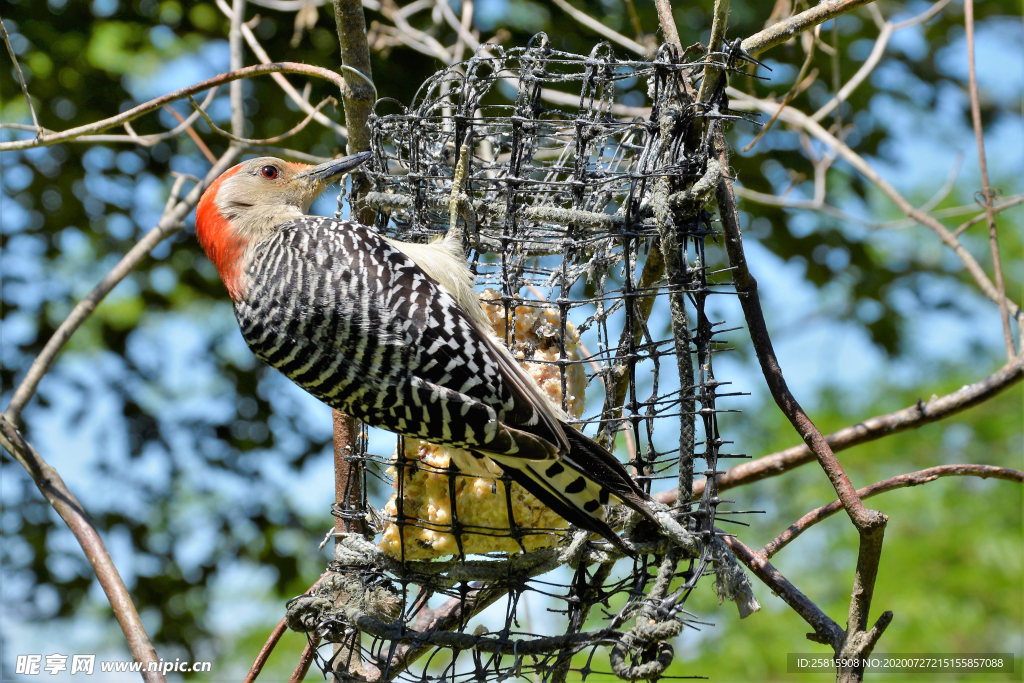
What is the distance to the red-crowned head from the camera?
2.61m

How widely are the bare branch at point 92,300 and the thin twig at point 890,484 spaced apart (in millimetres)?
2368

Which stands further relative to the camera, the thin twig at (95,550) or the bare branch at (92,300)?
the bare branch at (92,300)

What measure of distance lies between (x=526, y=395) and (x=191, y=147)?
3527 mm

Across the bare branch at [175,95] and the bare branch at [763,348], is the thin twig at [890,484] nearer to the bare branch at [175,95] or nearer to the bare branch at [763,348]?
the bare branch at [763,348]

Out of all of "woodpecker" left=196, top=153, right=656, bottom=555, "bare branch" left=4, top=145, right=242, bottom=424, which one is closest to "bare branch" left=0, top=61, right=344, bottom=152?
"woodpecker" left=196, top=153, right=656, bottom=555

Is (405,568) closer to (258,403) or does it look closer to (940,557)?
(258,403)

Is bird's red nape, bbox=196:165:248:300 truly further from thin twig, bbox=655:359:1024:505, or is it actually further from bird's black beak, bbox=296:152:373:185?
thin twig, bbox=655:359:1024:505

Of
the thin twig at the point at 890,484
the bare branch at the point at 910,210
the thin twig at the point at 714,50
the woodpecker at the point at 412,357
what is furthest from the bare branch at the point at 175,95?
the thin twig at the point at 890,484

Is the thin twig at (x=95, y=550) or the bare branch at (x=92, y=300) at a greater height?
the bare branch at (x=92, y=300)

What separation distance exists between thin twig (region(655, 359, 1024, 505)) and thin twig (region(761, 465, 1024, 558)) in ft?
1.06

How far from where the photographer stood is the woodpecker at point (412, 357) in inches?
83.4

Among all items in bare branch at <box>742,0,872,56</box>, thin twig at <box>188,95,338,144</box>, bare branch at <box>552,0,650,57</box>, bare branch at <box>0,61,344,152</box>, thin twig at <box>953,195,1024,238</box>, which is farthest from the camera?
bare branch at <box>552,0,650,57</box>

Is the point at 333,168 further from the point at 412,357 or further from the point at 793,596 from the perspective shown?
the point at 793,596

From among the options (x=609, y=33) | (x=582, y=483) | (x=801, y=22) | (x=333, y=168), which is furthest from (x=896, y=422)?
(x=333, y=168)
